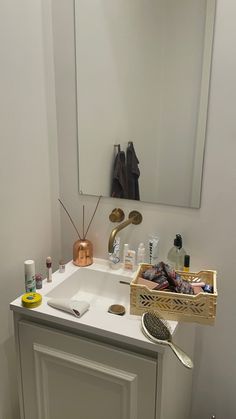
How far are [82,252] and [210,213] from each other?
512 millimetres

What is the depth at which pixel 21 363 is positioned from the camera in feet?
3.81

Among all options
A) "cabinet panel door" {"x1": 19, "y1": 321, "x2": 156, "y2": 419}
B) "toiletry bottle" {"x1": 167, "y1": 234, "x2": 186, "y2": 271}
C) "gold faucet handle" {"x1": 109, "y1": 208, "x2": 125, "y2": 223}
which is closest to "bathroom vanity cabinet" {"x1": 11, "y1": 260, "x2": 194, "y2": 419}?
"cabinet panel door" {"x1": 19, "y1": 321, "x2": 156, "y2": 419}

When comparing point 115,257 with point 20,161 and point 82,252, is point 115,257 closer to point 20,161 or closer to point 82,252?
point 82,252

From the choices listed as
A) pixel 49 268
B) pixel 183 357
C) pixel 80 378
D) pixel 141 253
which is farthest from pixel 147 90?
pixel 80 378

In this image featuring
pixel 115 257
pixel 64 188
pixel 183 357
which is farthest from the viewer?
pixel 64 188

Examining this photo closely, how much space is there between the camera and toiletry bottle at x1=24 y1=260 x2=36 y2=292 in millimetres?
1108

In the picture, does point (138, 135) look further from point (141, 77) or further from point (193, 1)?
point (193, 1)

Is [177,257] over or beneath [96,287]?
over

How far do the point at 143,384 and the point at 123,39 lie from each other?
116 cm

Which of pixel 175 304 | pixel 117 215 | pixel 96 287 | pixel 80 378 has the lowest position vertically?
pixel 80 378

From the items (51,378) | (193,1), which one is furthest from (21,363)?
(193,1)

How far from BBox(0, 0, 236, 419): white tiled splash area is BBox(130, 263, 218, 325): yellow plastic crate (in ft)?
0.88

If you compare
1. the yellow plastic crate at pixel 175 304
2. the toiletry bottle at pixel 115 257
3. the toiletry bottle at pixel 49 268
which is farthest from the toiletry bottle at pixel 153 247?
the toiletry bottle at pixel 49 268

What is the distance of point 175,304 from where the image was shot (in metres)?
1.01
